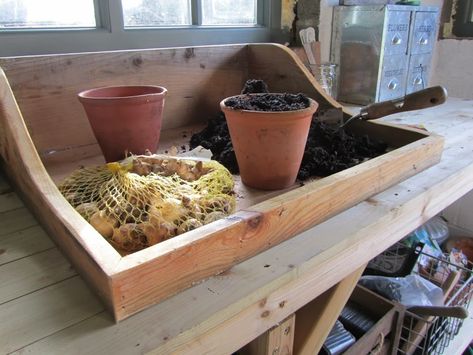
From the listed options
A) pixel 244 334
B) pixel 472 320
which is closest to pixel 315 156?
pixel 244 334

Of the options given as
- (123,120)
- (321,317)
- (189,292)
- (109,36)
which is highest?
(109,36)

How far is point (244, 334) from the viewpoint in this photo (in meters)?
0.42

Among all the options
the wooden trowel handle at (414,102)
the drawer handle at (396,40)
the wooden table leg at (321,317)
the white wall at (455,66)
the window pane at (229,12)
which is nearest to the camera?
the wooden table leg at (321,317)

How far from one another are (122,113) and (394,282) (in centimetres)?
92

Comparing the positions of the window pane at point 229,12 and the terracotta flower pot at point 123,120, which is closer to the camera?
the terracotta flower pot at point 123,120

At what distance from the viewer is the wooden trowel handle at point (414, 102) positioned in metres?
0.68

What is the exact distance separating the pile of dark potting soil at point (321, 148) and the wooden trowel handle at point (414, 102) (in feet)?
0.19

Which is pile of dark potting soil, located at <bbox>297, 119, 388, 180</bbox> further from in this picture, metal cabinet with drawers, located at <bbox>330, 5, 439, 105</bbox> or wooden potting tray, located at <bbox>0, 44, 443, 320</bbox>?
metal cabinet with drawers, located at <bbox>330, 5, 439, 105</bbox>

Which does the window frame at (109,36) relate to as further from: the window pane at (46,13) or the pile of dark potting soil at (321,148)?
the pile of dark potting soil at (321,148)

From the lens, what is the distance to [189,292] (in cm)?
40

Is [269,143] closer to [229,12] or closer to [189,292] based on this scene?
[189,292]

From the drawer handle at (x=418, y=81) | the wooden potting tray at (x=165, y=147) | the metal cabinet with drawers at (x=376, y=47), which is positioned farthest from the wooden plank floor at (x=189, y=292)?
the drawer handle at (x=418, y=81)

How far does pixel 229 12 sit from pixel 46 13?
0.55 m

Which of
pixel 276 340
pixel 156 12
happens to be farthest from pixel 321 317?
pixel 156 12
